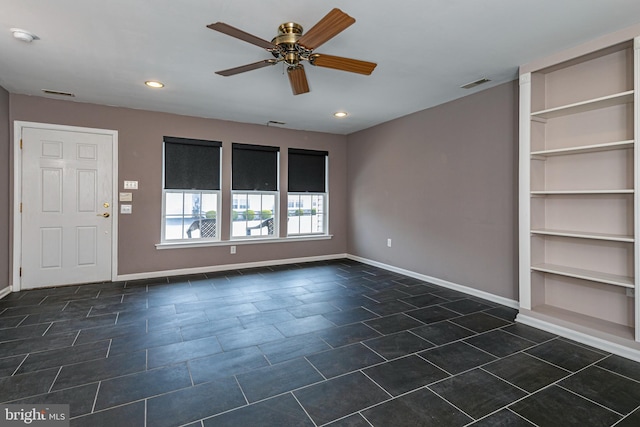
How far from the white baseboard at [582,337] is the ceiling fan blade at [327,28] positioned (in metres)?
3.04

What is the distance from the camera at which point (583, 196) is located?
3020 millimetres

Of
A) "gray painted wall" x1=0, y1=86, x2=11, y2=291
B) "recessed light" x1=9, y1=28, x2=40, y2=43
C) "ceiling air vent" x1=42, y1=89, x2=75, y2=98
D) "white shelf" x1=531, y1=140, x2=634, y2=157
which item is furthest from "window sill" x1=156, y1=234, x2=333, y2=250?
"white shelf" x1=531, y1=140, x2=634, y2=157

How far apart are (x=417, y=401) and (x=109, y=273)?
175 inches

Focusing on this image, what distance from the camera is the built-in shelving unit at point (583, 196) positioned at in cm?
268

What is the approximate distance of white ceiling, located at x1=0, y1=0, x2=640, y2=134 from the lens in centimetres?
226

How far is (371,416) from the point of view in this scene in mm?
1793

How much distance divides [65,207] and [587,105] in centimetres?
592

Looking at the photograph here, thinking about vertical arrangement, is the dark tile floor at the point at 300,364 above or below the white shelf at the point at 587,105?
below

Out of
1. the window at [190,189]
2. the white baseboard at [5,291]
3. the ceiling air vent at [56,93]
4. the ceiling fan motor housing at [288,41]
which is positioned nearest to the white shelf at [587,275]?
the ceiling fan motor housing at [288,41]

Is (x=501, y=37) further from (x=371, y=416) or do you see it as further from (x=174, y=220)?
(x=174, y=220)

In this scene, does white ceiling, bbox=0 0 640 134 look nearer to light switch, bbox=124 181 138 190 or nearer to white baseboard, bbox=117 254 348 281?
light switch, bbox=124 181 138 190

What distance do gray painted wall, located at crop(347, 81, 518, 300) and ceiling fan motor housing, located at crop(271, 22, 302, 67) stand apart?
2534mm

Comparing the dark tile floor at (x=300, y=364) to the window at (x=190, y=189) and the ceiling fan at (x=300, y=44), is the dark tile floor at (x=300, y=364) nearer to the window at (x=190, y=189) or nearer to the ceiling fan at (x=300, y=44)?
the window at (x=190, y=189)

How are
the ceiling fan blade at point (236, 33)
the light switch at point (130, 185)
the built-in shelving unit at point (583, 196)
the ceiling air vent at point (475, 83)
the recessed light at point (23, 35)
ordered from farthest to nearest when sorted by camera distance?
the light switch at point (130, 185), the ceiling air vent at point (475, 83), the built-in shelving unit at point (583, 196), the recessed light at point (23, 35), the ceiling fan blade at point (236, 33)
